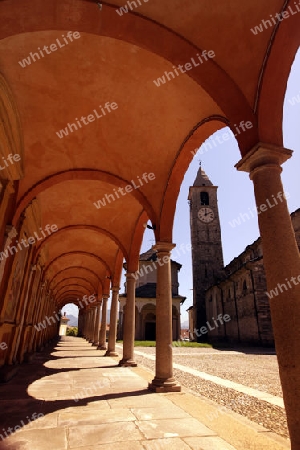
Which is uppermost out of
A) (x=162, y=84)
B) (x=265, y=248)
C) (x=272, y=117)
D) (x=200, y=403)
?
(x=162, y=84)

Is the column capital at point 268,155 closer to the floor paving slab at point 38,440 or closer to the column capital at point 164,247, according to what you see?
the column capital at point 164,247

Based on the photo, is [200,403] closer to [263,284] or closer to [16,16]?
[16,16]

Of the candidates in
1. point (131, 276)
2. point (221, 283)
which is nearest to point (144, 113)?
point (131, 276)

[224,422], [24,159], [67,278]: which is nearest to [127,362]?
[224,422]

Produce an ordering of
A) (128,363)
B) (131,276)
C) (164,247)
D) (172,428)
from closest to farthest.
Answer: (172,428)
(164,247)
(128,363)
(131,276)

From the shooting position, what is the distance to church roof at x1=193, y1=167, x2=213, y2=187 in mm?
41963

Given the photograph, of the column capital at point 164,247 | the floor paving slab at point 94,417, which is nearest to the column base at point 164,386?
the floor paving slab at point 94,417

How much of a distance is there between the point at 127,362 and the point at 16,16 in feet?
32.8

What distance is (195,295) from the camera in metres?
37.0

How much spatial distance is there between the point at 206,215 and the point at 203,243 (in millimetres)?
4203

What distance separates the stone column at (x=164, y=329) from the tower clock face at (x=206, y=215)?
33.0m

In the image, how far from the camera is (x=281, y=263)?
319cm

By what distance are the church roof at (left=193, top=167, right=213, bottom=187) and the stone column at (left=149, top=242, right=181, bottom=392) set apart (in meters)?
35.6

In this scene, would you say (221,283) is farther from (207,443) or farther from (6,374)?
(207,443)
